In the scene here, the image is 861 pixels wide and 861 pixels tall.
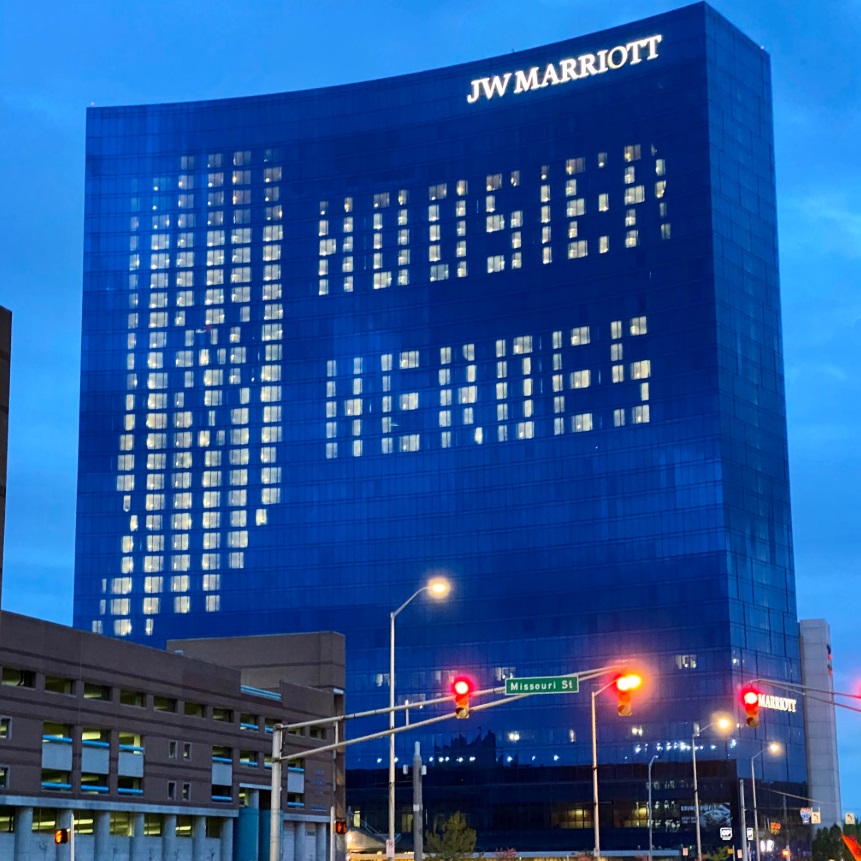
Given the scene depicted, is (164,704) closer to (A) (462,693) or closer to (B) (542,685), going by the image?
(B) (542,685)

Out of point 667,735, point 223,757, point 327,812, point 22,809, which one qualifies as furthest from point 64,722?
point 667,735

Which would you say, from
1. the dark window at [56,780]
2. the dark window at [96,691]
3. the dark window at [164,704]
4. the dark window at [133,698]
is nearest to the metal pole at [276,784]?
the dark window at [56,780]

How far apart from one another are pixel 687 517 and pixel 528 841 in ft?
148

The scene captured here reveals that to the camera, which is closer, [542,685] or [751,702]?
[542,685]

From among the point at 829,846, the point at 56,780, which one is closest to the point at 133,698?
the point at 56,780

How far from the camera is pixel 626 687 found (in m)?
→ 44.0

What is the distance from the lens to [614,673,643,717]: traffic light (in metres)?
43.5

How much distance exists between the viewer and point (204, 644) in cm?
13588

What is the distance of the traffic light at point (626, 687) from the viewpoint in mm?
43481

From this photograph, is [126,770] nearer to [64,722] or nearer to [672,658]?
[64,722]

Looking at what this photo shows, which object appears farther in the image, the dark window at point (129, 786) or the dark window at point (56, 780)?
the dark window at point (129, 786)

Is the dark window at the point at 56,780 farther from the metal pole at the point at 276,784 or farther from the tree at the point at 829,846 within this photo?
the tree at the point at 829,846

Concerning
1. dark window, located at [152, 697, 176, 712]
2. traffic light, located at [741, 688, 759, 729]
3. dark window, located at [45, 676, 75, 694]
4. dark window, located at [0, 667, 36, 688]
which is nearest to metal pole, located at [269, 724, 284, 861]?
traffic light, located at [741, 688, 759, 729]

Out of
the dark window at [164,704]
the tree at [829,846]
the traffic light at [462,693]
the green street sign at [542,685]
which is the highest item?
the dark window at [164,704]
